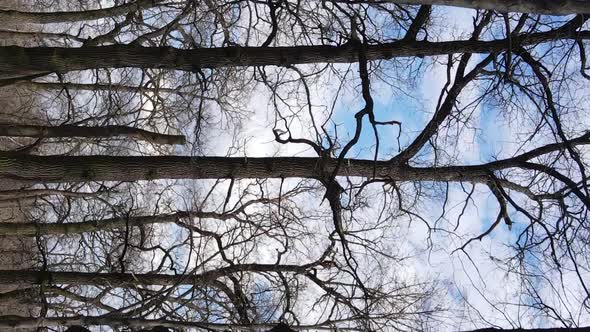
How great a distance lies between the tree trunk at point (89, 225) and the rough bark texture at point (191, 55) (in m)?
→ 3.74

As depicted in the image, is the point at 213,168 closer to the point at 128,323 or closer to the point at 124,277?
the point at 128,323

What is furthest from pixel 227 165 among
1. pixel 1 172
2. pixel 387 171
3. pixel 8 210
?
pixel 8 210

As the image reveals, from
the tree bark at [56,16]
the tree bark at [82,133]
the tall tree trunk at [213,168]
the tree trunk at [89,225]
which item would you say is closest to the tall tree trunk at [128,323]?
the tall tree trunk at [213,168]

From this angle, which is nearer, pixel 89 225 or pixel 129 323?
pixel 129 323

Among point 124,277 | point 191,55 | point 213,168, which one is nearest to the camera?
point 191,55

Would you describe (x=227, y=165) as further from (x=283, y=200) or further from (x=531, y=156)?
(x=531, y=156)

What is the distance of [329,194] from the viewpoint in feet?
17.9

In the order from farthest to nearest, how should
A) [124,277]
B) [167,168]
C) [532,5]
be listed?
[124,277] < [167,168] < [532,5]

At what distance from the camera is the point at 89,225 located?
11.0m

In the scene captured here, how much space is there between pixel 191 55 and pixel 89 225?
Answer: 5112mm

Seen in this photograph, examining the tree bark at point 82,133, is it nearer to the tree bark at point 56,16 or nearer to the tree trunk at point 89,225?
the tree trunk at point 89,225

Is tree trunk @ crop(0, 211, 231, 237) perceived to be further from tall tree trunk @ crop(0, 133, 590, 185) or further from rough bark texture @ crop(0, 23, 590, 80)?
rough bark texture @ crop(0, 23, 590, 80)

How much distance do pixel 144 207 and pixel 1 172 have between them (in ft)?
14.7

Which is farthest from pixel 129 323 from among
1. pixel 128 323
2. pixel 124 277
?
pixel 124 277
